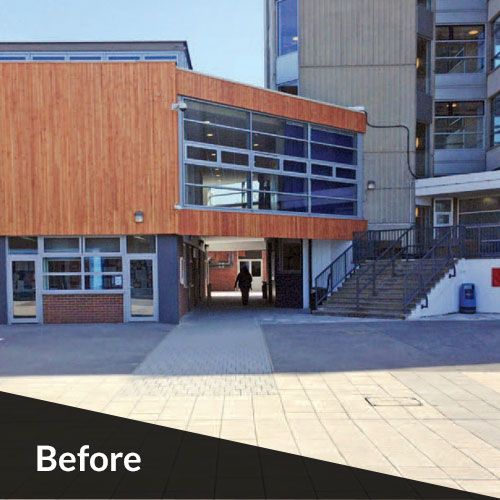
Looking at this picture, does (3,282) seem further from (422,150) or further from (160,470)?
(422,150)

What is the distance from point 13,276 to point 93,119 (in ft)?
16.7

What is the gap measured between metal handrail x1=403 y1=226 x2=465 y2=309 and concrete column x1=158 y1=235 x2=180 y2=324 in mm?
6685

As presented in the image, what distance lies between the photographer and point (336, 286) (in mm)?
17953

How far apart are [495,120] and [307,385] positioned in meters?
19.5

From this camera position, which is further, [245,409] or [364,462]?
[245,409]

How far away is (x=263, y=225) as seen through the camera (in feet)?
53.3

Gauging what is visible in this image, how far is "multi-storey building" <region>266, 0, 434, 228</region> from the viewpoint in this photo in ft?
67.2

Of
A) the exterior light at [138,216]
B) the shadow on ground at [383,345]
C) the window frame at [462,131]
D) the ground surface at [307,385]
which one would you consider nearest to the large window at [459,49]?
the window frame at [462,131]

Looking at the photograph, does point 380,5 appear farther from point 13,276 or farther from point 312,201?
point 13,276

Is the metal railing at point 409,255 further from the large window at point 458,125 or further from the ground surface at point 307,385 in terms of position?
the large window at point 458,125

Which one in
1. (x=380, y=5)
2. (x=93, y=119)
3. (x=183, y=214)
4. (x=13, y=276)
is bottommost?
(x=13, y=276)

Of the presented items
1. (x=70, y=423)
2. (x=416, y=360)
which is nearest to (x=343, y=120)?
(x=416, y=360)

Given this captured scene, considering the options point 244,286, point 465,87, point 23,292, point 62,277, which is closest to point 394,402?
point 62,277

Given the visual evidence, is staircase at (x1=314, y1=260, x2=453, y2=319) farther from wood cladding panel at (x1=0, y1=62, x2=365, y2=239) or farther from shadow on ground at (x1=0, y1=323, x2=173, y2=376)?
wood cladding panel at (x1=0, y1=62, x2=365, y2=239)
